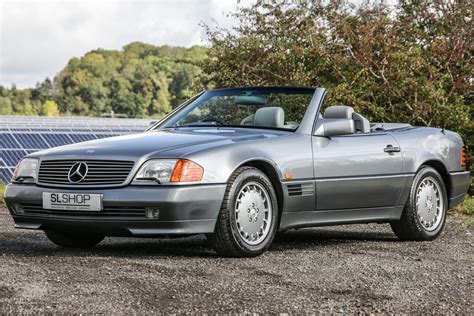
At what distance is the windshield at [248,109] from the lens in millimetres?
8344

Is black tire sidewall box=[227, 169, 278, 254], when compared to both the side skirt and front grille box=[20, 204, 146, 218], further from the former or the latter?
front grille box=[20, 204, 146, 218]

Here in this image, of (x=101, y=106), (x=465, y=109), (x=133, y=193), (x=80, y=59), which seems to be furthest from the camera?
(x=80, y=59)

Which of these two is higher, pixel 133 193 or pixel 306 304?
pixel 133 193

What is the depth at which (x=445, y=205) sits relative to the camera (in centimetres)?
951

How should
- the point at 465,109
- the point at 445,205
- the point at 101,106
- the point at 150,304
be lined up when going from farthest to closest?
the point at 101,106 < the point at 465,109 < the point at 445,205 < the point at 150,304

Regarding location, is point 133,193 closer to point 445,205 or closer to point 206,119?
point 206,119

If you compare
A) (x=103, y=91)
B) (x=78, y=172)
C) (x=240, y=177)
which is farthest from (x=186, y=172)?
(x=103, y=91)

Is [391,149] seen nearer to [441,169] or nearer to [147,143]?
[441,169]

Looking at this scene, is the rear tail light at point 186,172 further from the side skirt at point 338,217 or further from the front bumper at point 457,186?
the front bumper at point 457,186

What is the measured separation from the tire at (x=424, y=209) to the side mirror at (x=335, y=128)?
49.0 inches

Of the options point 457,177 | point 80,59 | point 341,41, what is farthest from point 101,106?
point 457,177

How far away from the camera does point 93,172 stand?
23.7 ft

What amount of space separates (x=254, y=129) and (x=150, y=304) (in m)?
3.25

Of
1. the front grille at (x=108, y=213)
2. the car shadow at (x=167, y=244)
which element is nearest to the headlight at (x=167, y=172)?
the front grille at (x=108, y=213)
